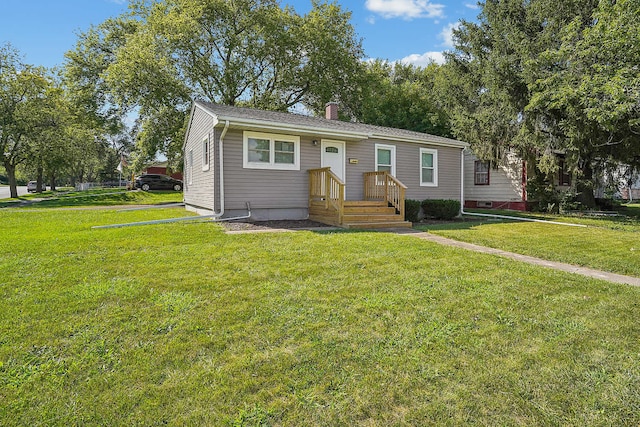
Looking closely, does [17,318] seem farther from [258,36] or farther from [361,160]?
[258,36]

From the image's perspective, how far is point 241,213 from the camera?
925 cm

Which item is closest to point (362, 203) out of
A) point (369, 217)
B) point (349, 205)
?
point (349, 205)

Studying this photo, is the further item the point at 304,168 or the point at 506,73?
the point at 506,73

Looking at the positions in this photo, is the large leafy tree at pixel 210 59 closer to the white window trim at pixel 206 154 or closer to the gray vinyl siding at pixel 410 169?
the white window trim at pixel 206 154

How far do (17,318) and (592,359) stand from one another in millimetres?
4322

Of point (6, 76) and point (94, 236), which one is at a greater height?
point (6, 76)

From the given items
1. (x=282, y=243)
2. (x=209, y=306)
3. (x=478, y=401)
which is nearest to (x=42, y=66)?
(x=282, y=243)

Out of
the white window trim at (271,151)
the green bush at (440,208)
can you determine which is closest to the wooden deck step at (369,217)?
the white window trim at (271,151)

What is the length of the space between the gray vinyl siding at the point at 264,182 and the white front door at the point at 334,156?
22 cm

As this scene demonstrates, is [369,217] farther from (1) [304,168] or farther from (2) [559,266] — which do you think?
(2) [559,266]

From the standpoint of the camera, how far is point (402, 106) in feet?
74.6

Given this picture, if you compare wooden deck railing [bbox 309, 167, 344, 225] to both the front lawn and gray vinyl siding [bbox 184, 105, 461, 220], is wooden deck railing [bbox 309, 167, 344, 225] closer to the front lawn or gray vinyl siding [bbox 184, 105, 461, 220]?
gray vinyl siding [bbox 184, 105, 461, 220]

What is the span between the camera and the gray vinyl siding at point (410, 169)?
435 inches

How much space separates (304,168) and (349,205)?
1.95 m
